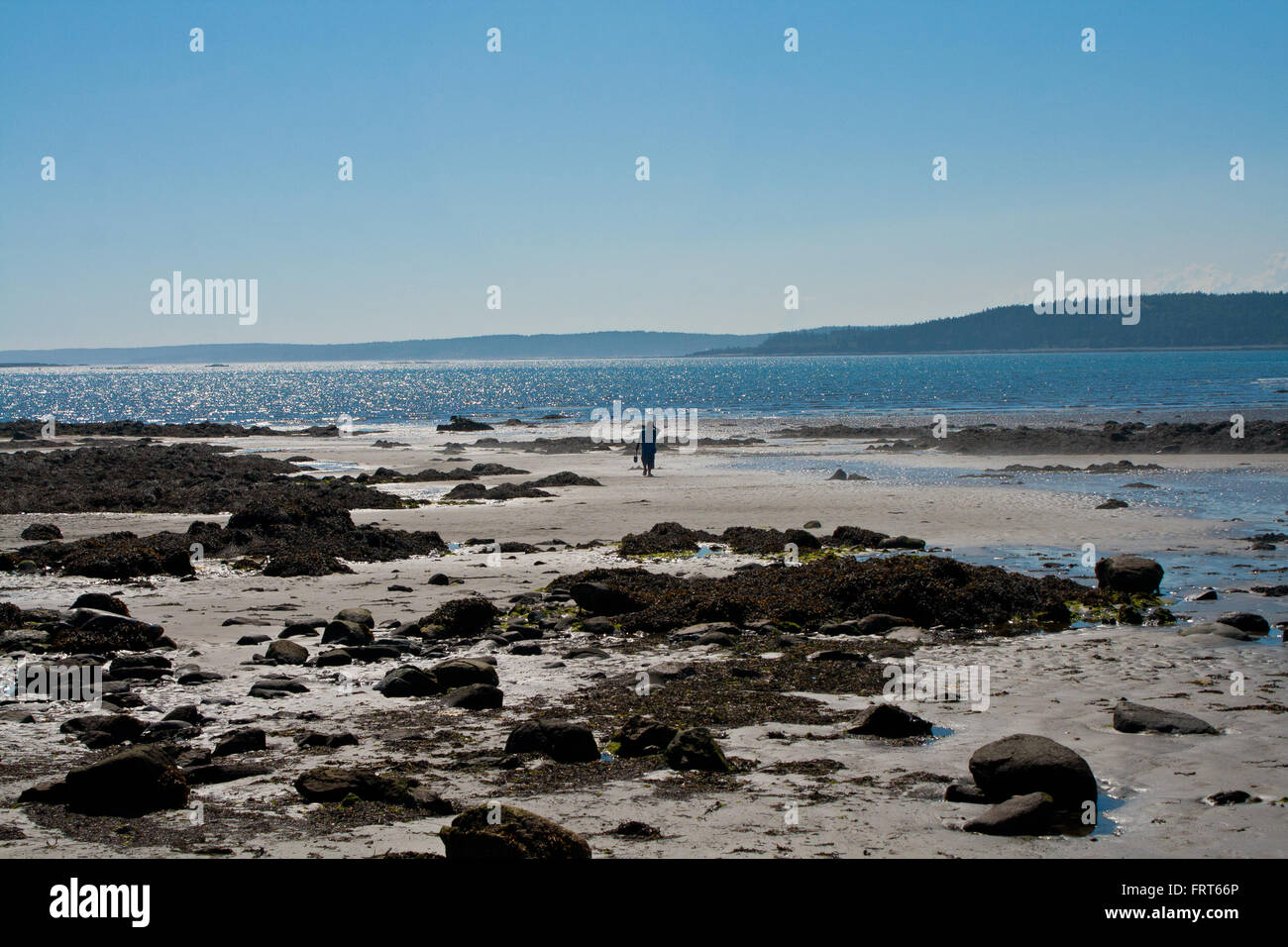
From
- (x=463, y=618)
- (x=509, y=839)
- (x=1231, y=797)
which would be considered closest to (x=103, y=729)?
(x=509, y=839)

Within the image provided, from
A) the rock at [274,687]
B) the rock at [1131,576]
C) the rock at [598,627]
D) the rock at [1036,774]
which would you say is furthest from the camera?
the rock at [1131,576]

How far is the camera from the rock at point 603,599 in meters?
14.2

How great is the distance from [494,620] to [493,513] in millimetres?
12599

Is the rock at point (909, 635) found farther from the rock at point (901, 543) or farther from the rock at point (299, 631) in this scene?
the rock at point (299, 631)

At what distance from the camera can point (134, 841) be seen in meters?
6.32

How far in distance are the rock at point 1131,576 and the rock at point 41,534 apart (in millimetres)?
18595

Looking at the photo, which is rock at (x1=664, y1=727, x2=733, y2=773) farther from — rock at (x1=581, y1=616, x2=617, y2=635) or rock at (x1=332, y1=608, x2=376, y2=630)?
rock at (x1=332, y1=608, x2=376, y2=630)

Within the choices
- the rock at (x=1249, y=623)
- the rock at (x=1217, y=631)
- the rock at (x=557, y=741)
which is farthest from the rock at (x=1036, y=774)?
the rock at (x=1249, y=623)

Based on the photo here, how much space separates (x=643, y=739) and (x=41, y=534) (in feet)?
55.2

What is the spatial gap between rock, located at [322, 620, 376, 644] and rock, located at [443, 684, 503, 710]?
2548 millimetres

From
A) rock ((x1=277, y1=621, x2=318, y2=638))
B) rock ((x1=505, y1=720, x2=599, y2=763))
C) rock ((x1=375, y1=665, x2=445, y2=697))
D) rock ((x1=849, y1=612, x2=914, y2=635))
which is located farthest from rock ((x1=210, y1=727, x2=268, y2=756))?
rock ((x1=849, y1=612, x2=914, y2=635))

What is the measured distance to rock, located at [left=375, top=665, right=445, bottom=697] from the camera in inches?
399
